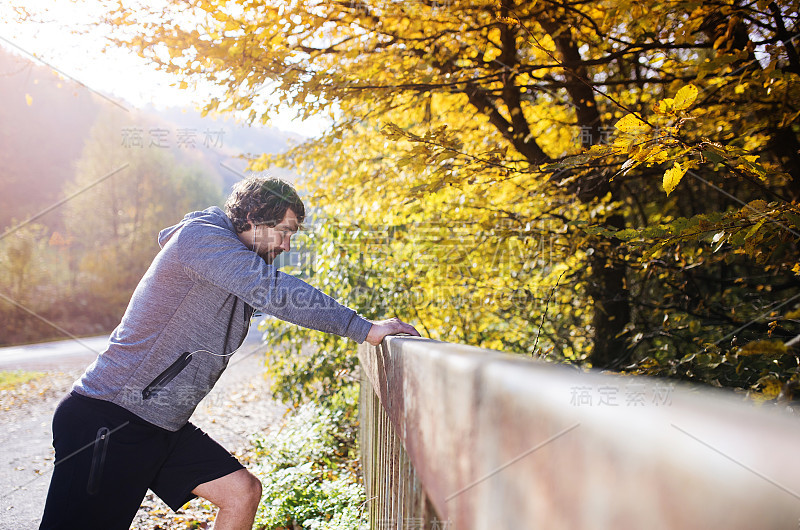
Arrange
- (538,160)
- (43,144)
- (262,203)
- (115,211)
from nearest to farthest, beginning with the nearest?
(262,203), (538,160), (115,211), (43,144)

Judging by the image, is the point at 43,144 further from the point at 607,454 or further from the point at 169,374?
the point at 607,454

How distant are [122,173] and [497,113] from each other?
1348 inches

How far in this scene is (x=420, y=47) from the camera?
12.4ft

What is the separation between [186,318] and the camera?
2.30 meters

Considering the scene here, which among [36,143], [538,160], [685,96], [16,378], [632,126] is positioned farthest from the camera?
[36,143]

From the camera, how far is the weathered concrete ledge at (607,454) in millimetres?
377

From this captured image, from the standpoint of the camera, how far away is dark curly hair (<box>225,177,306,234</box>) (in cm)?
263

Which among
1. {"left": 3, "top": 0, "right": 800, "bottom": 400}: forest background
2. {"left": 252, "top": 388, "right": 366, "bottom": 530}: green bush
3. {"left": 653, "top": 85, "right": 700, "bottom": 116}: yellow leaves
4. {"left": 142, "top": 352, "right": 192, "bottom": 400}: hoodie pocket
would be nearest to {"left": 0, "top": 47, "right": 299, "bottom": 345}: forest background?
{"left": 252, "top": 388, "right": 366, "bottom": 530}: green bush

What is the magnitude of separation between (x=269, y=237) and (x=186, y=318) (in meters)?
0.54

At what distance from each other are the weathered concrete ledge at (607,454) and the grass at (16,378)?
11.5 metres

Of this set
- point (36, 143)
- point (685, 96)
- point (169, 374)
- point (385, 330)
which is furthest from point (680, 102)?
point (36, 143)

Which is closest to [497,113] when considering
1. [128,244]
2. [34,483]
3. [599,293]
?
[599,293]

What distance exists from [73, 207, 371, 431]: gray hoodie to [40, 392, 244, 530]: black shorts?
2.4 inches

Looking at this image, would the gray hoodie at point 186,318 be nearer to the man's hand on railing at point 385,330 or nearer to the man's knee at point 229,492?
the man's hand on railing at point 385,330
